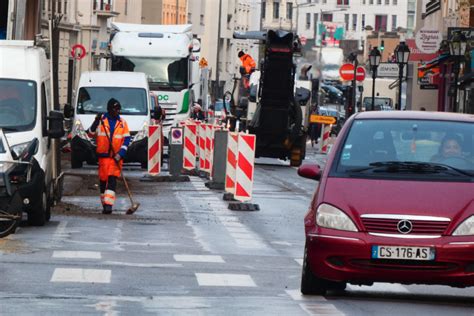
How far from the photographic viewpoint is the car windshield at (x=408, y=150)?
45.1 ft

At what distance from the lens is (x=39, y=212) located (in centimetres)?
2088

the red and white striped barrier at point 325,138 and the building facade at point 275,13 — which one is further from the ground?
the building facade at point 275,13

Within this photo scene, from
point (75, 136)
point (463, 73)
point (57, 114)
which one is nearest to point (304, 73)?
point (463, 73)

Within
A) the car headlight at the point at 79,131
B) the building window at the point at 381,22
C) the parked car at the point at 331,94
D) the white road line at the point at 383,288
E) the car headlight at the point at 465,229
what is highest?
the building window at the point at 381,22

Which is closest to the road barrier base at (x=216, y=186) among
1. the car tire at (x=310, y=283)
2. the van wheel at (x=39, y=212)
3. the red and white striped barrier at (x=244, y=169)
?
the red and white striped barrier at (x=244, y=169)

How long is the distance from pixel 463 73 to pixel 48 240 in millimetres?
42486

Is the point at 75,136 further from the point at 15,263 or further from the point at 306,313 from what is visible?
the point at 306,313

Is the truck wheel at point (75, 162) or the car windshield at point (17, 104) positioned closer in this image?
the car windshield at point (17, 104)

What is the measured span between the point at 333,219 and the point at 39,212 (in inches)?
326

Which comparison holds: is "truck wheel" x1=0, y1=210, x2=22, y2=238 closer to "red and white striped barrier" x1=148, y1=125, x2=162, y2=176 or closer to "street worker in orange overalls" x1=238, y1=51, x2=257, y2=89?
"red and white striped barrier" x1=148, y1=125, x2=162, y2=176

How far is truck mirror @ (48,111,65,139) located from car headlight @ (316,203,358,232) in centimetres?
874

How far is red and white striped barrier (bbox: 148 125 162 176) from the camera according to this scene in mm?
35250

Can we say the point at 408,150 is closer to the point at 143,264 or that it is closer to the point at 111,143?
the point at 143,264

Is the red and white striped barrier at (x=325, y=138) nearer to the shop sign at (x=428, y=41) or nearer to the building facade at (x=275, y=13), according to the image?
the shop sign at (x=428, y=41)
